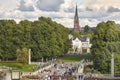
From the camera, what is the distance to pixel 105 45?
7556 centimetres

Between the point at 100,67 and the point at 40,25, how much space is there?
→ 1205 inches

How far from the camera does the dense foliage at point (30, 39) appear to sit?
8744cm

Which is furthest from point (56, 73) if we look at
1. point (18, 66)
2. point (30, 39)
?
point (30, 39)

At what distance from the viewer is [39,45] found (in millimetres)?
90250

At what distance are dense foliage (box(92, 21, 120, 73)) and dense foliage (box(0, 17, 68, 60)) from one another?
14.5 m

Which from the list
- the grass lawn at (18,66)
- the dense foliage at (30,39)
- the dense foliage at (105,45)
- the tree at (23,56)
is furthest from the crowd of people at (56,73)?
the dense foliage at (30,39)

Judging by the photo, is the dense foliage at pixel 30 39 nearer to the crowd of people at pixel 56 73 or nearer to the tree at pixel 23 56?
the tree at pixel 23 56

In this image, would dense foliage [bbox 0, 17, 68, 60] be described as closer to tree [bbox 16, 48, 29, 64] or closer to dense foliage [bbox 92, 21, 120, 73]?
tree [bbox 16, 48, 29, 64]

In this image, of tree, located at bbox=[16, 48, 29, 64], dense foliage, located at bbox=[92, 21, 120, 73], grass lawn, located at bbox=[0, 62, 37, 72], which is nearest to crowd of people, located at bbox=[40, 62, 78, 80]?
grass lawn, located at bbox=[0, 62, 37, 72]

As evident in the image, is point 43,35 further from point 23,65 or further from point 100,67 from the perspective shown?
point 100,67

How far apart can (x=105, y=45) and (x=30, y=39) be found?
20773 millimetres

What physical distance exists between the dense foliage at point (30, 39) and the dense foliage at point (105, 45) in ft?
47.6

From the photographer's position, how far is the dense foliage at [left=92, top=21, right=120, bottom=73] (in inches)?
2596

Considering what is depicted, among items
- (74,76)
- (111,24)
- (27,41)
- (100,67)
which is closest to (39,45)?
(27,41)
